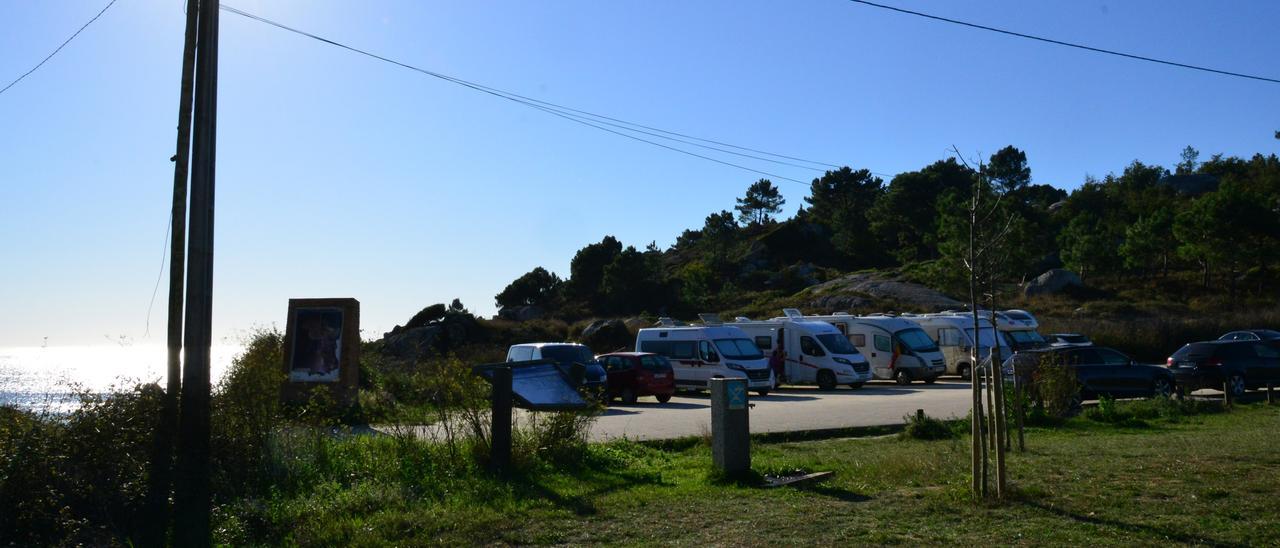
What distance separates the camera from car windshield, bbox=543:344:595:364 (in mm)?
25297

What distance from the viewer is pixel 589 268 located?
7425cm

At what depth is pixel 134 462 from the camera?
8.29m

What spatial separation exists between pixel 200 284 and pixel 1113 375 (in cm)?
1912

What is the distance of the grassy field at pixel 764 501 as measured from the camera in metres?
7.28

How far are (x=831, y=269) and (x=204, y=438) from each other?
244 ft

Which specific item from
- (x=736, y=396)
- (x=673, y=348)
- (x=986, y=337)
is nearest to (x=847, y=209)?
(x=986, y=337)

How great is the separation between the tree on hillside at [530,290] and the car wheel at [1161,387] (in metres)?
55.0

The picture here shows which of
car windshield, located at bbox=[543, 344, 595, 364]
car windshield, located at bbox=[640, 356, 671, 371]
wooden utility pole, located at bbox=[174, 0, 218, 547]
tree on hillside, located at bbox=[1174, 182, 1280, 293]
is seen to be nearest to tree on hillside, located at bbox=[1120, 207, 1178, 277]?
tree on hillside, located at bbox=[1174, 182, 1280, 293]

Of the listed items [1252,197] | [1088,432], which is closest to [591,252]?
[1252,197]

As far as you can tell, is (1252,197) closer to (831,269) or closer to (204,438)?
(831,269)

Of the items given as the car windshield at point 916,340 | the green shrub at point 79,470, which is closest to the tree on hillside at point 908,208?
the car windshield at point 916,340

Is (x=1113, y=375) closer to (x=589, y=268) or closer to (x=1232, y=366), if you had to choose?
(x=1232, y=366)

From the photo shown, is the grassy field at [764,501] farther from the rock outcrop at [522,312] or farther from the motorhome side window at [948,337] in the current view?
the rock outcrop at [522,312]

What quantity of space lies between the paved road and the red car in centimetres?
34
